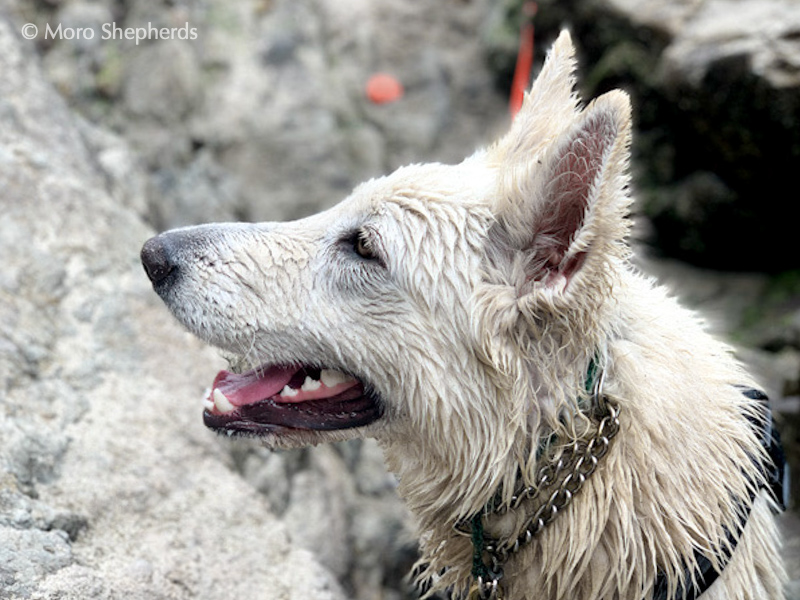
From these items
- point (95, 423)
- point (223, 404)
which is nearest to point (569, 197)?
point (223, 404)

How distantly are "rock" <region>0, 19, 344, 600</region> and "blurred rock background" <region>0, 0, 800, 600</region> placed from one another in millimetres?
13

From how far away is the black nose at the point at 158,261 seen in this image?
302 centimetres

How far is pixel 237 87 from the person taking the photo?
7328mm

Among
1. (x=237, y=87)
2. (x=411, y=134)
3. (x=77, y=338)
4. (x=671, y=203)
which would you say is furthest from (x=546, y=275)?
(x=411, y=134)

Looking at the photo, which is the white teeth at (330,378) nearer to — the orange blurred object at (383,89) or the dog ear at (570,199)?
the dog ear at (570,199)

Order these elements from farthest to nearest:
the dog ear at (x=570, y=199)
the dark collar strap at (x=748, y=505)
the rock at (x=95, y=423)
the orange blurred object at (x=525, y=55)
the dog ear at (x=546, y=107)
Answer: the orange blurred object at (x=525, y=55) → the rock at (x=95, y=423) → the dog ear at (x=546, y=107) → the dark collar strap at (x=748, y=505) → the dog ear at (x=570, y=199)

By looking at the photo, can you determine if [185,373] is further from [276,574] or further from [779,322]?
[779,322]

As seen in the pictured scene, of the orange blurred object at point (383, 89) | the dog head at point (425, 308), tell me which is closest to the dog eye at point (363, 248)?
the dog head at point (425, 308)

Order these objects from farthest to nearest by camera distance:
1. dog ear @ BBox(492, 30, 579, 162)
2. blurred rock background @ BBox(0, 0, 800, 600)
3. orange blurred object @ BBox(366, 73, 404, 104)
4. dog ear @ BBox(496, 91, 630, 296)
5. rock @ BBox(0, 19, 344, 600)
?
1. orange blurred object @ BBox(366, 73, 404, 104)
2. blurred rock background @ BBox(0, 0, 800, 600)
3. rock @ BBox(0, 19, 344, 600)
4. dog ear @ BBox(492, 30, 579, 162)
5. dog ear @ BBox(496, 91, 630, 296)

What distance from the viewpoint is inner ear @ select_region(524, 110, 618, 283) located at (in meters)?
2.42

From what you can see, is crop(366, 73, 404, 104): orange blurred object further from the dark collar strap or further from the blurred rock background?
the dark collar strap

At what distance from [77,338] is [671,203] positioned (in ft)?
16.6

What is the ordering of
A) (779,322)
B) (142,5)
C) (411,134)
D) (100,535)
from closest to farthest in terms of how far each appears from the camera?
1. (100,535)
2. (779,322)
3. (142,5)
4. (411,134)

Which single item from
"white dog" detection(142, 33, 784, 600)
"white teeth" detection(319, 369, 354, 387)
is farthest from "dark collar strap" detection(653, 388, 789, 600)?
"white teeth" detection(319, 369, 354, 387)
